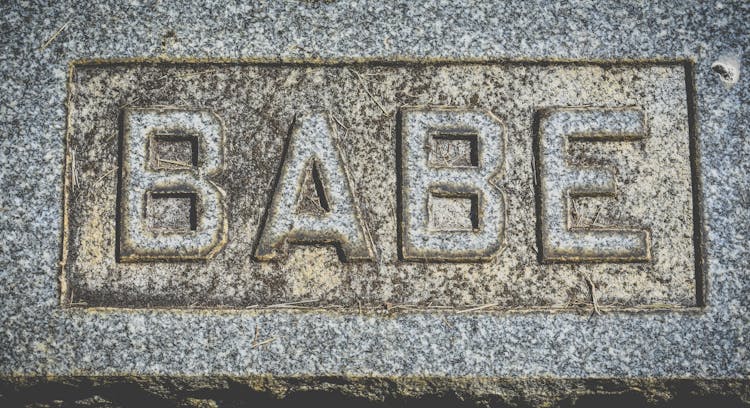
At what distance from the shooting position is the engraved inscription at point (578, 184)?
5.12ft

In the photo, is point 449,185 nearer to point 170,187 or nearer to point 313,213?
point 313,213

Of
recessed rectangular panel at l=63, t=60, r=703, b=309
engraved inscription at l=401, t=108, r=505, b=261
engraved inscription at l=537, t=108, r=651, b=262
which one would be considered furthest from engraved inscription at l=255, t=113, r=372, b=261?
engraved inscription at l=537, t=108, r=651, b=262

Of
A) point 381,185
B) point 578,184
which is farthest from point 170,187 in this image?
point 578,184

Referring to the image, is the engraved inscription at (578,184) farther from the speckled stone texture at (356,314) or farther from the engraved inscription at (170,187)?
the engraved inscription at (170,187)

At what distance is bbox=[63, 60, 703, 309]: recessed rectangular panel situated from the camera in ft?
5.13

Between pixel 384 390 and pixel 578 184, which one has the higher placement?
pixel 578 184

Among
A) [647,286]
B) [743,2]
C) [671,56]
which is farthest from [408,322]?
[743,2]

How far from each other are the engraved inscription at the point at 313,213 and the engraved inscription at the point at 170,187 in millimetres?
143

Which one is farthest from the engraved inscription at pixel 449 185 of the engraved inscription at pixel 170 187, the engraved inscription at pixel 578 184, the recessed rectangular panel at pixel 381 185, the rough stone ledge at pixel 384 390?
the engraved inscription at pixel 170 187

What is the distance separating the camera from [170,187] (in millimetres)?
1560

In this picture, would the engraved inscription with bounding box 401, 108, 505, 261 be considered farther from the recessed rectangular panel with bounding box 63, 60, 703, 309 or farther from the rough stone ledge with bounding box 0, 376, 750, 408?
the rough stone ledge with bounding box 0, 376, 750, 408

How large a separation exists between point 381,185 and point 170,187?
55cm

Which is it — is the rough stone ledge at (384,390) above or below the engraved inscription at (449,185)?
below

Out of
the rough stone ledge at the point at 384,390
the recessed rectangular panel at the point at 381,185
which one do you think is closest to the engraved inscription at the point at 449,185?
the recessed rectangular panel at the point at 381,185
